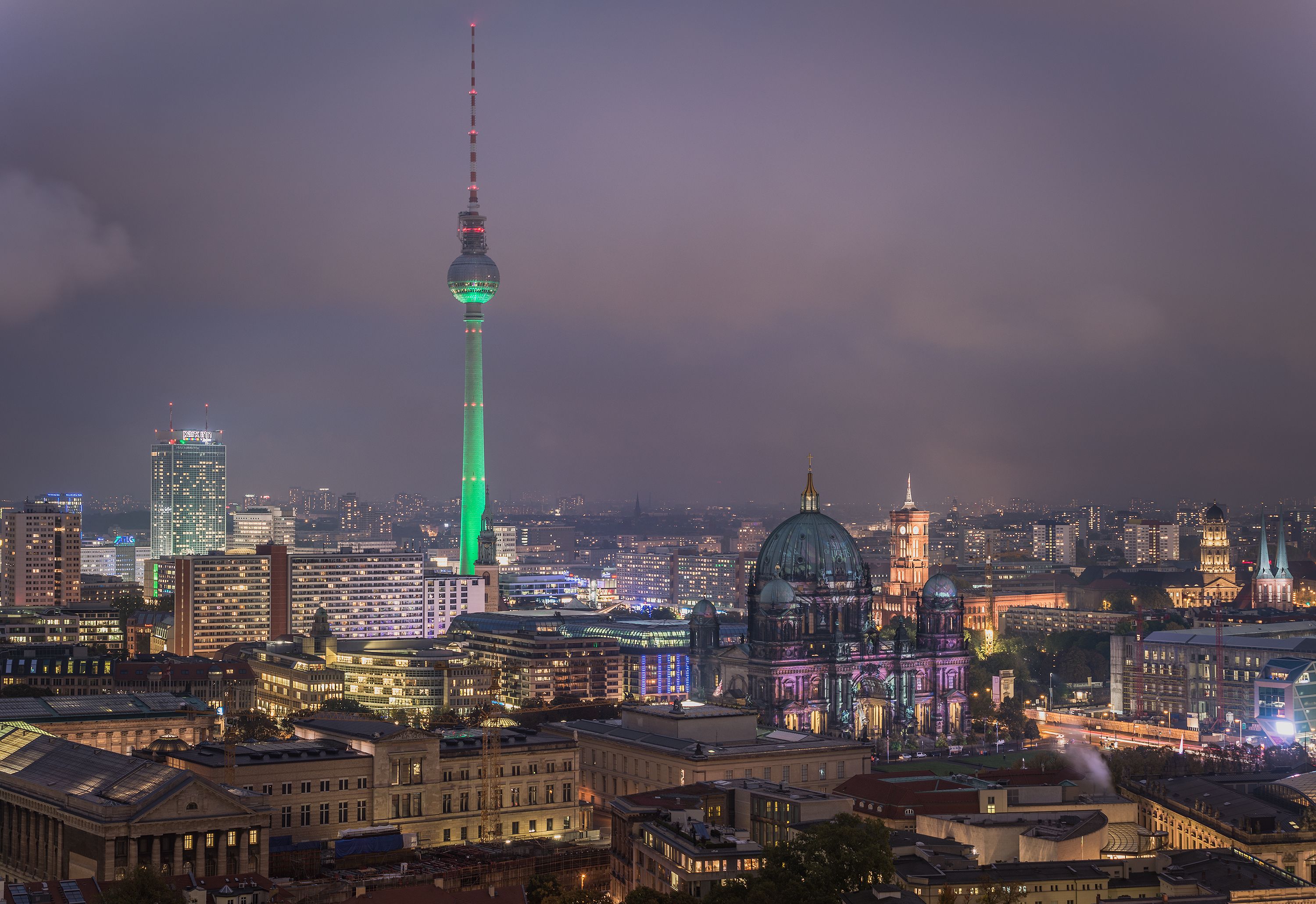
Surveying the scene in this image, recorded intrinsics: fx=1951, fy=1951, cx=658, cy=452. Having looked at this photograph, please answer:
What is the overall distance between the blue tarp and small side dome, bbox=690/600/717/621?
237 feet

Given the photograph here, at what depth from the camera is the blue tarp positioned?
93.4 metres

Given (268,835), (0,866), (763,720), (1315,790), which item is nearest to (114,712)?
(0,866)

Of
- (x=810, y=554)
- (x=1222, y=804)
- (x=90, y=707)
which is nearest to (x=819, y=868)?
(x=1222, y=804)

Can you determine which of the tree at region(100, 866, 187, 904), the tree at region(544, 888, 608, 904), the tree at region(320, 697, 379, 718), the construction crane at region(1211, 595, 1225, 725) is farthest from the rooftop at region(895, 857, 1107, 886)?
the construction crane at region(1211, 595, 1225, 725)

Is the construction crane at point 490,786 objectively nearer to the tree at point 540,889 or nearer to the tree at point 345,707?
the tree at point 540,889

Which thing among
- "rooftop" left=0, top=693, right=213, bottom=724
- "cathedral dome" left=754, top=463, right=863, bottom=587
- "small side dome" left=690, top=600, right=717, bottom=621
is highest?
"cathedral dome" left=754, top=463, right=863, bottom=587

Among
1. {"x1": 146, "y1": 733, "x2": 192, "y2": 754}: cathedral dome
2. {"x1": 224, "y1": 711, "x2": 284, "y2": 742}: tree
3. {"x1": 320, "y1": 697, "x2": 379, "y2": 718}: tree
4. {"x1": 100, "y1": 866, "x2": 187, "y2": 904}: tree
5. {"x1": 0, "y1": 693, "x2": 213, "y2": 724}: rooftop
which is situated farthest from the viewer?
{"x1": 320, "y1": 697, "x2": 379, "y2": 718}: tree

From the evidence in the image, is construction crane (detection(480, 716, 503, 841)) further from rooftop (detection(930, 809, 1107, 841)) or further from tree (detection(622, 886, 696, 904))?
tree (detection(622, 886, 696, 904))

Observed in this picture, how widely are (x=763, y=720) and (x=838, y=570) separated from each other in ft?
56.7

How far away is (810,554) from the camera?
6521 inches

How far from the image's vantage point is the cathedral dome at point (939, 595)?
16988 cm

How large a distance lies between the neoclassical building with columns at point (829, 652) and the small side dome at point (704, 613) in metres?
0.15

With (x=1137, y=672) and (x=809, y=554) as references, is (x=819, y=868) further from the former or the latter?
(x=1137, y=672)

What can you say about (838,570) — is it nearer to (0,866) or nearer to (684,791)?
(684,791)
